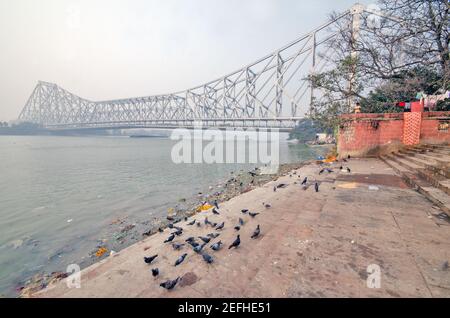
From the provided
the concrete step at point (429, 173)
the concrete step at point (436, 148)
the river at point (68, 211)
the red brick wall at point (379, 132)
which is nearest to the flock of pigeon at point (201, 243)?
the river at point (68, 211)

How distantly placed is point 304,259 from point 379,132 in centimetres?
888

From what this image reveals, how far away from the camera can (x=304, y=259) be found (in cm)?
208

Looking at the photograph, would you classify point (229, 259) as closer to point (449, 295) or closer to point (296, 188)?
point (449, 295)

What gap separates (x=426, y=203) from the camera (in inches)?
136

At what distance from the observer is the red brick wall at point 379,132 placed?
24.7 feet

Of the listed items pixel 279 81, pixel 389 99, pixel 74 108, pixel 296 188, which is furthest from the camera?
pixel 74 108

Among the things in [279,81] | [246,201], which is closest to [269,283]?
[246,201]

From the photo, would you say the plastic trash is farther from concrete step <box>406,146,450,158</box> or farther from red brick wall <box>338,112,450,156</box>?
red brick wall <box>338,112,450,156</box>

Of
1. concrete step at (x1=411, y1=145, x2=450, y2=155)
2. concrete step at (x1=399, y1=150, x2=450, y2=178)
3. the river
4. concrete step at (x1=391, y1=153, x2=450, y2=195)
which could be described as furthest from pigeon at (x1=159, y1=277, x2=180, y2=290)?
concrete step at (x1=411, y1=145, x2=450, y2=155)

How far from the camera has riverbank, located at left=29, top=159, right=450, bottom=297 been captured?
5.66 feet

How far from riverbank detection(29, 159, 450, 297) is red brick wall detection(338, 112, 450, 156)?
5.89 m

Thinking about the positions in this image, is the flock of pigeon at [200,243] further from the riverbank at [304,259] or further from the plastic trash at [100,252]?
the plastic trash at [100,252]

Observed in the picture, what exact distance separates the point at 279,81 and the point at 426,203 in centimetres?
4632

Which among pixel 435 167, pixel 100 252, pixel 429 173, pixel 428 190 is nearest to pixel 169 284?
pixel 100 252
